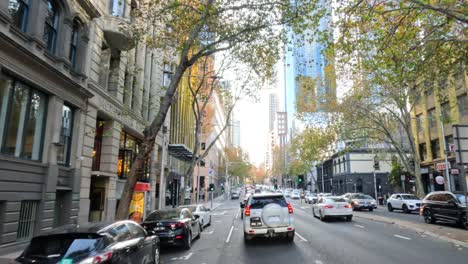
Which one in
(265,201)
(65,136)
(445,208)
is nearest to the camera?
(265,201)

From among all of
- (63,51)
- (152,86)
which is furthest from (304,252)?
(152,86)

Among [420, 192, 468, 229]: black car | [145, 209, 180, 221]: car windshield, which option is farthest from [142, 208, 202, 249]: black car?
[420, 192, 468, 229]: black car

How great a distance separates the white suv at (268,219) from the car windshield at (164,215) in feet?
8.58

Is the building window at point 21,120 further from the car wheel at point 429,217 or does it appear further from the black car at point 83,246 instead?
the car wheel at point 429,217

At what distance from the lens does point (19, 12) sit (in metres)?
11.4

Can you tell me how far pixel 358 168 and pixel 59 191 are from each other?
55782mm

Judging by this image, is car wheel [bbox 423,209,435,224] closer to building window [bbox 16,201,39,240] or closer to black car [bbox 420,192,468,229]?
black car [bbox 420,192,468,229]

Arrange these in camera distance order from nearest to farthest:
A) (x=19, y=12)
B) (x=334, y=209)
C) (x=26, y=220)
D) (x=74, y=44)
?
(x=19, y=12) → (x=26, y=220) → (x=74, y=44) → (x=334, y=209)

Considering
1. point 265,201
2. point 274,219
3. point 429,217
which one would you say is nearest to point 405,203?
point 429,217

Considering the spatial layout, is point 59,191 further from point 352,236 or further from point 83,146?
point 352,236

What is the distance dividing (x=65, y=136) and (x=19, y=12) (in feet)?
16.8

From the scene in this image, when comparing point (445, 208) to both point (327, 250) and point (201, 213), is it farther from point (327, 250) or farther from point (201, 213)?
point (201, 213)

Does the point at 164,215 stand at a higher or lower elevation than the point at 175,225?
higher

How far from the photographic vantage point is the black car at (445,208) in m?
16.8
